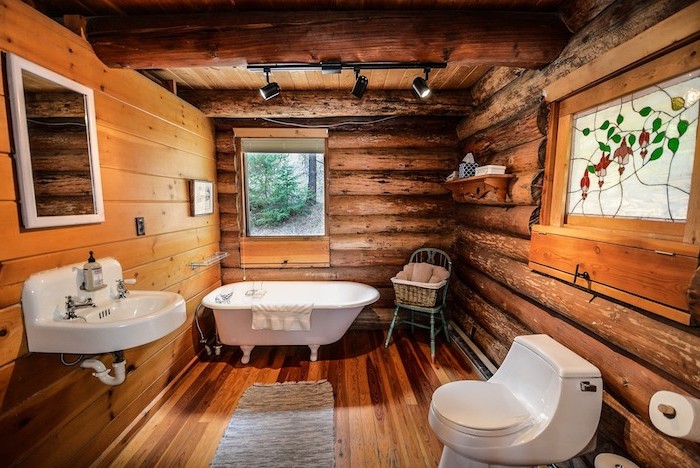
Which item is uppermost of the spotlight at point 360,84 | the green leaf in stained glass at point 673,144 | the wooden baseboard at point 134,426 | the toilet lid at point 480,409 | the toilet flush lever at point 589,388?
the spotlight at point 360,84

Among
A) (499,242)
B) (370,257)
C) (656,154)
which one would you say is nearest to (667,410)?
(656,154)

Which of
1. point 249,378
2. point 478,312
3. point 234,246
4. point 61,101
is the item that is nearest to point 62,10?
point 61,101

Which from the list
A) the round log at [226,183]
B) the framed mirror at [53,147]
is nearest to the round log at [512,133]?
the round log at [226,183]

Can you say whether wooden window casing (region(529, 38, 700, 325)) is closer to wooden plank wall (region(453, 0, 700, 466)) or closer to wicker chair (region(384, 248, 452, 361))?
wooden plank wall (region(453, 0, 700, 466))

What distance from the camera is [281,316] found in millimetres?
2562

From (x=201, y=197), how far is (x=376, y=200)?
1.84 m

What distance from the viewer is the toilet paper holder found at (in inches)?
38.3

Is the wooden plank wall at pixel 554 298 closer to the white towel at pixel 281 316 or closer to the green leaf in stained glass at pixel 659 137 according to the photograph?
the green leaf in stained glass at pixel 659 137

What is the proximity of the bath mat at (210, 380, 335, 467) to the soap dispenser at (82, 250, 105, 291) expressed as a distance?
1.23 metres

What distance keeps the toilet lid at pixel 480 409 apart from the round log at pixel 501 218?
3.54 feet

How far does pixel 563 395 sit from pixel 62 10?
10.8 feet

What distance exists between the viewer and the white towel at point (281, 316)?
100 inches

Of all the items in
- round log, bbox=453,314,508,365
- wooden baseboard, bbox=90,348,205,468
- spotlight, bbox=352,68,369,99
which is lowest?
wooden baseboard, bbox=90,348,205,468

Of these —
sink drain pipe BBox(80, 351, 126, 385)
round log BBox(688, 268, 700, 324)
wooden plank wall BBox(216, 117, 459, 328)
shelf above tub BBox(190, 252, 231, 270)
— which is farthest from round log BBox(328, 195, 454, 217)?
round log BBox(688, 268, 700, 324)
